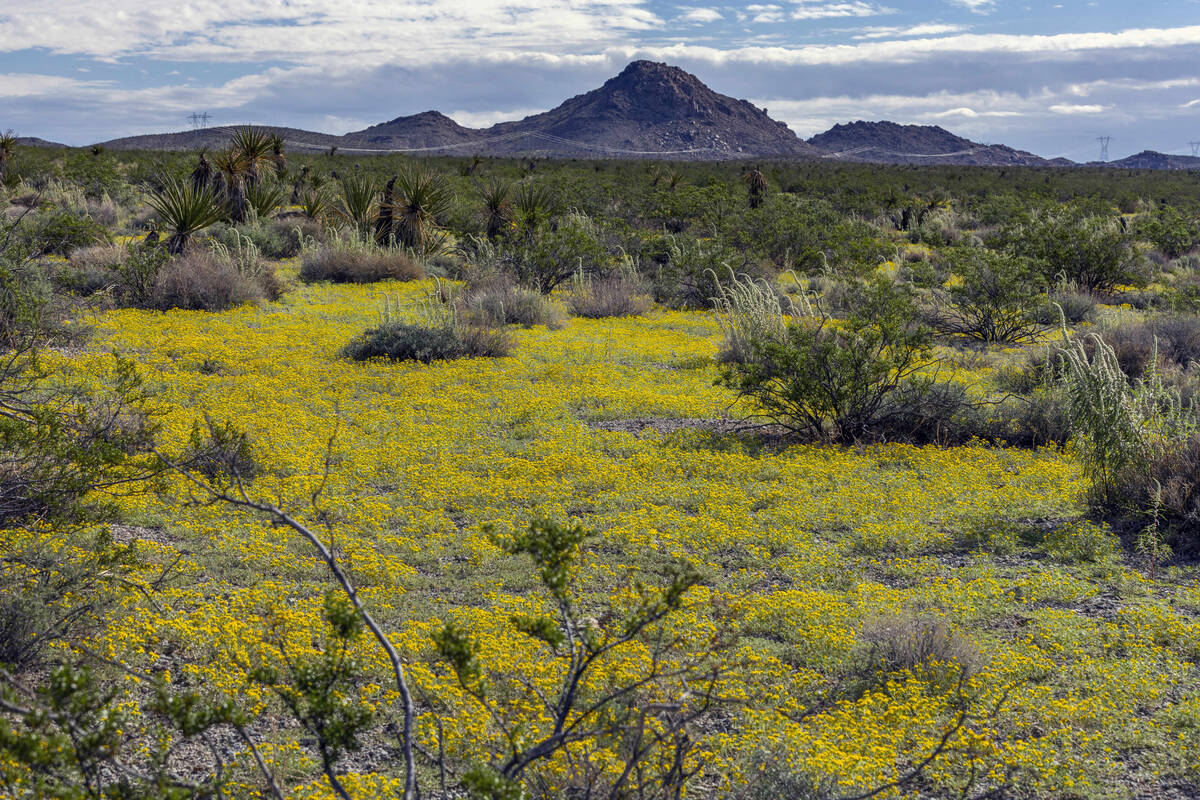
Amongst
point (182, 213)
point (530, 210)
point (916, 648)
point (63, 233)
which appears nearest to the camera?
point (916, 648)

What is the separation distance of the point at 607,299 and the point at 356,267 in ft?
19.6

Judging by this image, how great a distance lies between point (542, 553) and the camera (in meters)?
2.69

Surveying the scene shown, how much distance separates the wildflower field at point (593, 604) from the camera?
324 cm

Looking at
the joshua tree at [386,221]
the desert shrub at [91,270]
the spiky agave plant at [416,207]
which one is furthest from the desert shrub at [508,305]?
the desert shrub at [91,270]

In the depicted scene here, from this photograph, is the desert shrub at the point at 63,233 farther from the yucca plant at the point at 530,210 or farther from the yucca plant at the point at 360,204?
the yucca plant at the point at 530,210

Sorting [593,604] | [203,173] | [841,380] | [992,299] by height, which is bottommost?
[593,604]

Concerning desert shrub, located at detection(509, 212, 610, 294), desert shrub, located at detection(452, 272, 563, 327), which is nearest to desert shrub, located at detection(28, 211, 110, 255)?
desert shrub, located at detection(452, 272, 563, 327)

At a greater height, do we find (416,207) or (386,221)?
(416,207)

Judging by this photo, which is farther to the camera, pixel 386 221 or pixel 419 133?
pixel 419 133

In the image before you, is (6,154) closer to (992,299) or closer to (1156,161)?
(992,299)

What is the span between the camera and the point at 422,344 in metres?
12.4

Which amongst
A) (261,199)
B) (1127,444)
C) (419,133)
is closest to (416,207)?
(261,199)

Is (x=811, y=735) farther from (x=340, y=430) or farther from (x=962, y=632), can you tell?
(x=340, y=430)

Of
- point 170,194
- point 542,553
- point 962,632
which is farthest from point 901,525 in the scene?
point 170,194
